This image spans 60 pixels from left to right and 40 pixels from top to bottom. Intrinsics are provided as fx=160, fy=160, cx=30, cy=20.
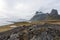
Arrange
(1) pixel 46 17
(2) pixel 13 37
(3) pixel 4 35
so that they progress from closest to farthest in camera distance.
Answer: (2) pixel 13 37
(3) pixel 4 35
(1) pixel 46 17

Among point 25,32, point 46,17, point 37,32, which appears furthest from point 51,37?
point 46,17

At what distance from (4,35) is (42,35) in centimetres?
1293

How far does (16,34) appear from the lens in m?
48.0

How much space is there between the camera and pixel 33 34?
46.7m

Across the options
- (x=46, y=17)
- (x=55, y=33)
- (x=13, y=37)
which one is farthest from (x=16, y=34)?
(x=46, y=17)

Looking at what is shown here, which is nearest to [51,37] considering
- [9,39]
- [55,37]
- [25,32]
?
[55,37]

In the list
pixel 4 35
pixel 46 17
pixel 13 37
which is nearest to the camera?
pixel 13 37

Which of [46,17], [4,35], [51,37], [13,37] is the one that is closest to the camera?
[51,37]

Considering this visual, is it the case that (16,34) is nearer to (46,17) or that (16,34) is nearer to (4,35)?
(4,35)

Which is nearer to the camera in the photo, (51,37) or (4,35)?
(51,37)

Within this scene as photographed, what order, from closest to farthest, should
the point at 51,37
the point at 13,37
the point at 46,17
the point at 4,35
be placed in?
the point at 51,37
the point at 13,37
the point at 4,35
the point at 46,17

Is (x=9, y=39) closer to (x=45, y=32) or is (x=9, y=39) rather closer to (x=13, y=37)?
(x=13, y=37)

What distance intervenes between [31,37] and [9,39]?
6672mm

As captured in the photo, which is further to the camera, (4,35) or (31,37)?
(4,35)
